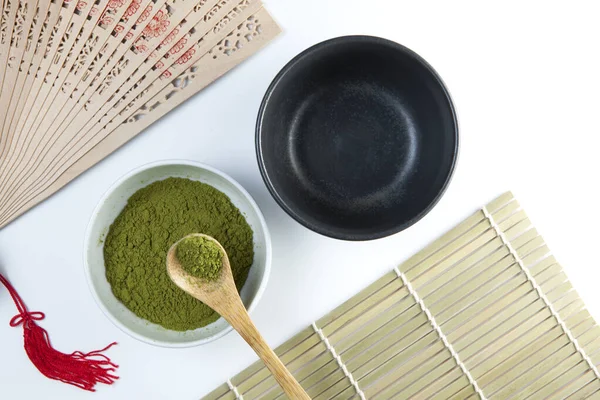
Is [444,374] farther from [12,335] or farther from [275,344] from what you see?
[12,335]

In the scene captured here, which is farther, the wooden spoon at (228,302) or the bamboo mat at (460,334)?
the bamboo mat at (460,334)

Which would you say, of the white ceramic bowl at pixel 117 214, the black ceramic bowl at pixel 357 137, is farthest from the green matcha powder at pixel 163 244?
the black ceramic bowl at pixel 357 137

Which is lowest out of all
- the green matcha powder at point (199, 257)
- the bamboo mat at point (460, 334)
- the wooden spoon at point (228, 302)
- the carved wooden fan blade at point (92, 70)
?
the bamboo mat at point (460, 334)

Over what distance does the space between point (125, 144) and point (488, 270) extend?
3.24 ft

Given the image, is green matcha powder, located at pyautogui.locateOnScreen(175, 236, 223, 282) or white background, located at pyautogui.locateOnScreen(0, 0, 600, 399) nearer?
green matcha powder, located at pyautogui.locateOnScreen(175, 236, 223, 282)

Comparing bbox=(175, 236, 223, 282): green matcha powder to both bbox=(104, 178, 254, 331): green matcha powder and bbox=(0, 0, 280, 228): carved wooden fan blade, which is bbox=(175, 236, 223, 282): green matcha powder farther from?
bbox=(0, 0, 280, 228): carved wooden fan blade

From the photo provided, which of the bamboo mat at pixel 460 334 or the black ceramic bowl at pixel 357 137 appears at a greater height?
the black ceramic bowl at pixel 357 137

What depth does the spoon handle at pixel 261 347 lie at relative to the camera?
1.22 m

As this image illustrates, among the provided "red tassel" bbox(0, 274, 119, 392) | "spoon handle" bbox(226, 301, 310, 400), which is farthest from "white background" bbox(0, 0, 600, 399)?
"spoon handle" bbox(226, 301, 310, 400)

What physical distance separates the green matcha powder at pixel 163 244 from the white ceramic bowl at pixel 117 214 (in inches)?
0.8

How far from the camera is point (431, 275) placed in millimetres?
1377

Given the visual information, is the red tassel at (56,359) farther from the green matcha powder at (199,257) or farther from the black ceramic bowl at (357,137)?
the black ceramic bowl at (357,137)

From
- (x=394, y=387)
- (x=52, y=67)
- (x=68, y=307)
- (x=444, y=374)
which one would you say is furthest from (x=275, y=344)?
(x=52, y=67)

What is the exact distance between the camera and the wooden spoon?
121 cm
